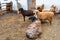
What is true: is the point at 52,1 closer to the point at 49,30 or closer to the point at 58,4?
the point at 58,4

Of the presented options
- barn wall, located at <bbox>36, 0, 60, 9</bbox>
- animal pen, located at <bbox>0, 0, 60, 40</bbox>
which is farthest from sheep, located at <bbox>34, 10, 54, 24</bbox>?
barn wall, located at <bbox>36, 0, 60, 9</bbox>

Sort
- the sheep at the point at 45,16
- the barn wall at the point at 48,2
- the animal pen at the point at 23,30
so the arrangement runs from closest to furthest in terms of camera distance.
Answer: the animal pen at the point at 23,30, the sheep at the point at 45,16, the barn wall at the point at 48,2

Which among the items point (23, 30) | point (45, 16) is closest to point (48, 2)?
point (45, 16)

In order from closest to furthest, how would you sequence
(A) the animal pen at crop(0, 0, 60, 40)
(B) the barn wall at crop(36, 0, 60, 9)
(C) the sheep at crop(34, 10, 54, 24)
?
(A) the animal pen at crop(0, 0, 60, 40) → (C) the sheep at crop(34, 10, 54, 24) → (B) the barn wall at crop(36, 0, 60, 9)

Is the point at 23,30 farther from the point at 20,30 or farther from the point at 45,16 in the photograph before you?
the point at 45,16

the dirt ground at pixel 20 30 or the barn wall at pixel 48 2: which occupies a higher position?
the barn wall at pixel 48 2

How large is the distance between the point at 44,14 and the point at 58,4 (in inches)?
84.3

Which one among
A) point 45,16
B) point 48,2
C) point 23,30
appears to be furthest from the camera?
point 48,2

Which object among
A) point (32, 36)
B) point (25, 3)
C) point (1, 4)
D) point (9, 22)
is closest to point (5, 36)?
point (32, 36)

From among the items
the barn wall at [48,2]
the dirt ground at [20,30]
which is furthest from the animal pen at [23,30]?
the barn wall at [48,2]

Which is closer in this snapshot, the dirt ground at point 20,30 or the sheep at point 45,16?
the dirt ground at point 20,30

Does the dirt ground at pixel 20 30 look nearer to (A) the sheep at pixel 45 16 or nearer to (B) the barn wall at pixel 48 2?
(A) the sheep at pixel 45 16

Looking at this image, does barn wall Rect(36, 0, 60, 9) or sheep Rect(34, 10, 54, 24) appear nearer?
sheep Rect(34, 10, 54, 24)

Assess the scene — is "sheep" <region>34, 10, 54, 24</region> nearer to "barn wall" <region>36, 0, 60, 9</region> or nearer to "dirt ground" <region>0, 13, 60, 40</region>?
"dirt ground" <region>0, 13, 60, 40</region>
